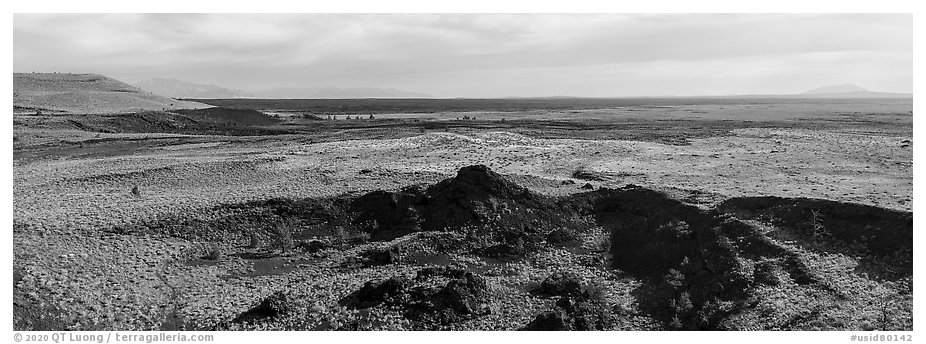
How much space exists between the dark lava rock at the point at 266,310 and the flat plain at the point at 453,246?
0.14ft

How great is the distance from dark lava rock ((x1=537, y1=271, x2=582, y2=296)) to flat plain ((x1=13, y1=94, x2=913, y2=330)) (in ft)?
0.14

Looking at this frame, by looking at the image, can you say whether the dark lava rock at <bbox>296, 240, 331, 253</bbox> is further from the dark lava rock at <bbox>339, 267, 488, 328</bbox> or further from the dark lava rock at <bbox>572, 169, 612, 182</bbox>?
the dark lava rock at <bbox>572, 169, 612, 182</bbox>

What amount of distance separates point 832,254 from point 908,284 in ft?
6.51

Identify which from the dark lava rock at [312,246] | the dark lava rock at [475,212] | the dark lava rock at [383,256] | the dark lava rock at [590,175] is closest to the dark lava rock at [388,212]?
the dark lava rock at [475,212]

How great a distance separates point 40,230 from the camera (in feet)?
54.2

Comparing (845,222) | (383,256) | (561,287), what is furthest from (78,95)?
(845,222)

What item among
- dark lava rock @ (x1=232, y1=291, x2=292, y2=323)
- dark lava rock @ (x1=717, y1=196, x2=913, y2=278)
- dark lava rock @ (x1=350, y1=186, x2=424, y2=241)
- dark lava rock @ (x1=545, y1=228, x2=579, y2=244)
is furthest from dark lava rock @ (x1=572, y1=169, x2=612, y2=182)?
dark lava rock @ (x1=232, y1=291, x2=292, y2=323)

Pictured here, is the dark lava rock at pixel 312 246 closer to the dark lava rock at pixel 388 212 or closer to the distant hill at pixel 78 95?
the dark lava rock at pixel 388 212

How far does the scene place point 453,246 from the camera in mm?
17391

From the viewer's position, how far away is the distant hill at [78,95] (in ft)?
183

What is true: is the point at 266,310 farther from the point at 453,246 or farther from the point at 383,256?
the point at 453,246

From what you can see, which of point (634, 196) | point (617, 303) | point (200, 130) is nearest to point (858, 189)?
point (634, 196)

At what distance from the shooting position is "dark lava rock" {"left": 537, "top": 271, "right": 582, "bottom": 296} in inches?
560

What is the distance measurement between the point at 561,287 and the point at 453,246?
4072mm
